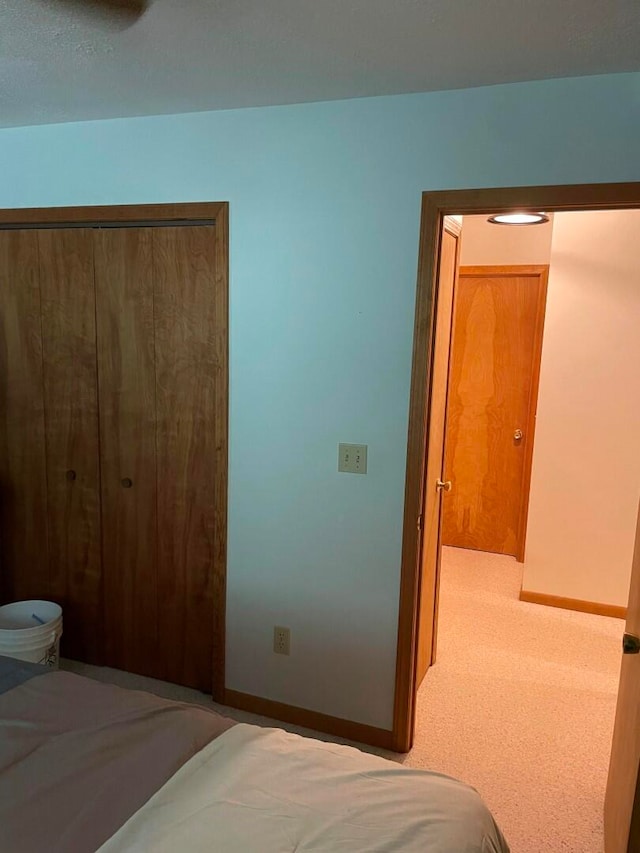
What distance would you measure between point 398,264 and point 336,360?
0.41m

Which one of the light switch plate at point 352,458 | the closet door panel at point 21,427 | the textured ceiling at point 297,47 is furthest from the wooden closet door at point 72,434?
the light switch plate at point 352,458

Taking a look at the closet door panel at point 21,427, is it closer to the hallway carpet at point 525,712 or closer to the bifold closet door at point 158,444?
the bifold closet door at point 158,444

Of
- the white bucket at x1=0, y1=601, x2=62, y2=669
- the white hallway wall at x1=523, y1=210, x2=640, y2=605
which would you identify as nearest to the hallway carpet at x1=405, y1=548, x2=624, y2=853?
the white hallway wall at x1=523, y1=210, x2=640, y2=605

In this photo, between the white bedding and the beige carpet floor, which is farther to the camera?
the beige carpet floor

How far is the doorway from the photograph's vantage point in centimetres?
199

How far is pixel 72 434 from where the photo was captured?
9.36 feet

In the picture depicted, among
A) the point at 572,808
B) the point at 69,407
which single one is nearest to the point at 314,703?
the point at 572,808

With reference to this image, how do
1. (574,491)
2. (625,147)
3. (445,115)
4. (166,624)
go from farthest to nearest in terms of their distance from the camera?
(574,491) < (166,624) < (445,115) < (625,147)

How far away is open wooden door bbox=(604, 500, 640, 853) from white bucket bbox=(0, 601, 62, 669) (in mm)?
2026

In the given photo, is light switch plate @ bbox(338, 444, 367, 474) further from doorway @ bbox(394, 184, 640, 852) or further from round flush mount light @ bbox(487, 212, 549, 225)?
round flush mount light @ bbox(487, 212, 549, 225)

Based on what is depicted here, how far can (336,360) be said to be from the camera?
2.34 meters

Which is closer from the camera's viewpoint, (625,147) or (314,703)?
(625,147)

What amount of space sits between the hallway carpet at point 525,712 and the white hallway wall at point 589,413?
35 cm

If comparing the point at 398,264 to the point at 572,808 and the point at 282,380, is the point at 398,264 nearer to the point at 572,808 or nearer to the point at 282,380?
the point at 282,380
